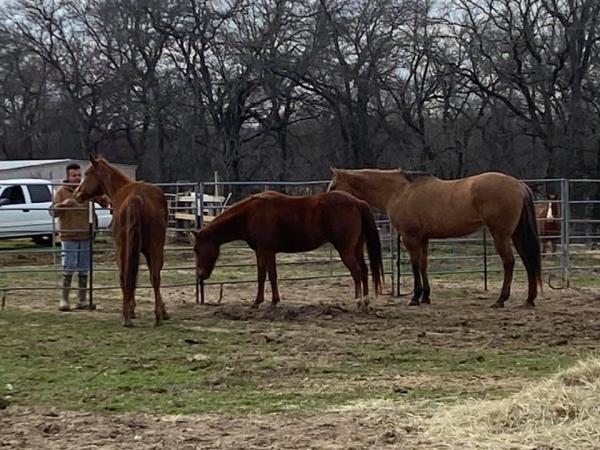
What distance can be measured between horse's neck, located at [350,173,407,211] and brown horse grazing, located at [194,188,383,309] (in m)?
1.05

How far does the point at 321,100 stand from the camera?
28.9m

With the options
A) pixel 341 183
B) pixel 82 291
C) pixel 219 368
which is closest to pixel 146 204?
pixel 82 291

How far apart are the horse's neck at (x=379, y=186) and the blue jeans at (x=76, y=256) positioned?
9.95 feet

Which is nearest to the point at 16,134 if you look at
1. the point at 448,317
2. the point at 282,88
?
the point at 282,88

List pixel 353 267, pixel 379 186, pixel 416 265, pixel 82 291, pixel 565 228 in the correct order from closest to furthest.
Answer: pixel 353 267 → pixel 82 291 → pixel 416 265 → pixel 379 186 → pixel 565 228

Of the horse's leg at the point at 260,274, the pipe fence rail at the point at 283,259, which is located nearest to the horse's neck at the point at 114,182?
the pipe fence rail at the point at 283,259

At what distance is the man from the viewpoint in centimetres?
919

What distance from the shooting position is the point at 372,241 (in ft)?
29.9

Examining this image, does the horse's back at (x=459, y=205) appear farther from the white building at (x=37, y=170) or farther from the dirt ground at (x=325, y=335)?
the white building at (x=37, y=170)

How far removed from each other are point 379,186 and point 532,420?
20.1 ft

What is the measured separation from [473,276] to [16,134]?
28293 mm

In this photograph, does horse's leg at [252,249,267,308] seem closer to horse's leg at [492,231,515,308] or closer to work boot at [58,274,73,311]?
work boot at [58,274,73,311]

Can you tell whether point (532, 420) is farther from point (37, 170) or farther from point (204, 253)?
point (37, 170)

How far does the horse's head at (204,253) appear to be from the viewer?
365 inches
